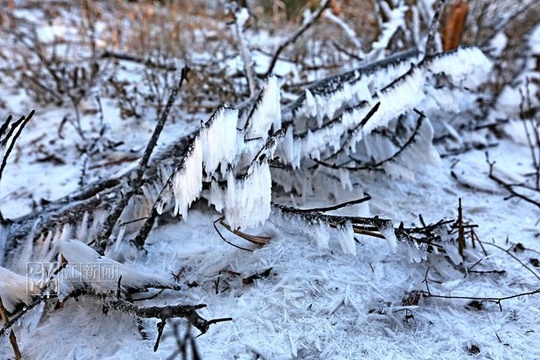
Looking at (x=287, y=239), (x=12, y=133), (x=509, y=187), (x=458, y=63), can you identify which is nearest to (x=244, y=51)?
(x=458, y=63)

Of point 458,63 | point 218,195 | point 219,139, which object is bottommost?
point 218,195

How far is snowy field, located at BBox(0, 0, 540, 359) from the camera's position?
1.41 metres

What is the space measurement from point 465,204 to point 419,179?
0.94ft

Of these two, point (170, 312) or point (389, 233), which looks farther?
point (389, 233)

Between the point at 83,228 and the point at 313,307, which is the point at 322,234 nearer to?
the point at 313,307

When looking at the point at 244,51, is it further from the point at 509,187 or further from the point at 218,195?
the point at 509,187

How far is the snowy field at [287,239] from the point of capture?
1.41 m

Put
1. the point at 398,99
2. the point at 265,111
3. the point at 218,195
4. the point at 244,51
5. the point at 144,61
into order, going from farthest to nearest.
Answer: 1. the point at 144,61
2. the point at 244,51
3. the point at 398,99
4. the point at 265,111
5. the point at 218,195

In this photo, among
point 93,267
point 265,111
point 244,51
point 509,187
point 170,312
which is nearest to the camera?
point 170,312

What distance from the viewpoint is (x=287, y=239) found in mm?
1799

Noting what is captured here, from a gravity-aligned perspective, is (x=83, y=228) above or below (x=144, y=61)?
below

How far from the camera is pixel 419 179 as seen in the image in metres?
2.39

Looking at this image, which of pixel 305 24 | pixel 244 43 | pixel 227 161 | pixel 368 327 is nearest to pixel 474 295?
pixel 368 327

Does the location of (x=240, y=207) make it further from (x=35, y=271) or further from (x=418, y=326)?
(x=35, y=271)
